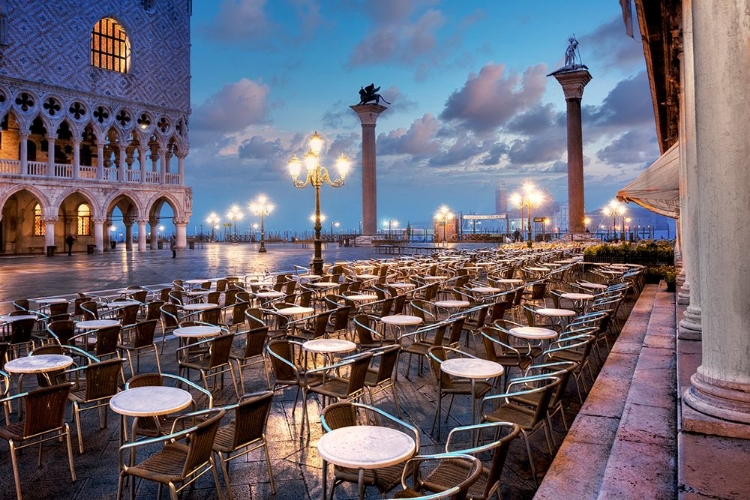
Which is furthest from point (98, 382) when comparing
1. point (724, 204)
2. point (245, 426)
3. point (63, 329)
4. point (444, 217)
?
point (444, 217)

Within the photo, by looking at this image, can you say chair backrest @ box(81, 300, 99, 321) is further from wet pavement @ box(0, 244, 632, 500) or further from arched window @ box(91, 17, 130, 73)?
arched window @ box(91, 17, 130, 73)

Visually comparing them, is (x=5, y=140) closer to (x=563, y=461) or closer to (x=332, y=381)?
(x=332, y=381)

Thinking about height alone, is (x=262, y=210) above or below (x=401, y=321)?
above

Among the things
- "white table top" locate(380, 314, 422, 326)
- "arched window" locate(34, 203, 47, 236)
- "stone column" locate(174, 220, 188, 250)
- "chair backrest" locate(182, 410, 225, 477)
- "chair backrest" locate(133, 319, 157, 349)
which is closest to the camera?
"chair backrest" locate(182, 410, 225, 477)

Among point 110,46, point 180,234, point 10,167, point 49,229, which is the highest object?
point 110,46

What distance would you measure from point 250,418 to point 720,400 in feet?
9.56

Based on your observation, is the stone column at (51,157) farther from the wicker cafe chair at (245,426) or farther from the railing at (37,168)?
the wicker cafe chair at (245,426)

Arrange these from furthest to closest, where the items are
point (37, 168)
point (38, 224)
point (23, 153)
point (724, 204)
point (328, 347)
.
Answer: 1. point (38, 224)
2. point (37, 168)
3. point (23, 153)
4. point (328, 347)
5. point (724, 204)

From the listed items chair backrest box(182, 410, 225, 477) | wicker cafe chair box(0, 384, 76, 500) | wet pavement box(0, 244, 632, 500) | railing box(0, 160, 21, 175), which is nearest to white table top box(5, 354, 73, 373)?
wet pavement box(0, 244, 632, 500)

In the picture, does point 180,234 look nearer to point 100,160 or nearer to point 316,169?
point 100,160

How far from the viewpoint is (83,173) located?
35.0m

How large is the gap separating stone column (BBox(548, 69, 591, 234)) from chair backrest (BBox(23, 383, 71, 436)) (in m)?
33.2

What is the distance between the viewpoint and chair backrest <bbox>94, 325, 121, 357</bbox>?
19.6 ft

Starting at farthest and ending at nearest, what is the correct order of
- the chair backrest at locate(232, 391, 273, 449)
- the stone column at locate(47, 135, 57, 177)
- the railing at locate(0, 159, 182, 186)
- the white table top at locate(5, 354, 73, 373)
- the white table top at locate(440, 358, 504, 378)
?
1. the stone column at locate(47, 135, 57, 177)
2. the railing at locate(0, 159, 182, 186)
3. the white table top at locate(5, 354, 73, 373)
4. the white table top at locate(440, 358, 504, 378)
5. the chair backrest at locate(232, 391, 273, 449)
